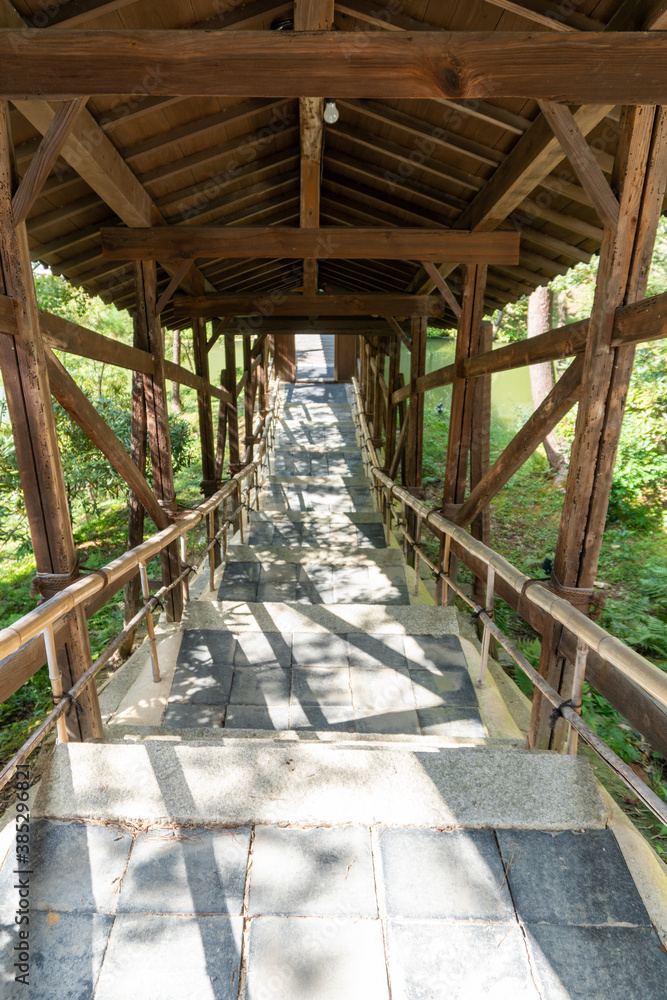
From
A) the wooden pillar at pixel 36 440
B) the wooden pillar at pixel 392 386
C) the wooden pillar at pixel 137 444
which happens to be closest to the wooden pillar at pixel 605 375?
the wooden pillar at pixel 36 440

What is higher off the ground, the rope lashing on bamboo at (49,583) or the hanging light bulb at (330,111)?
the hanging light bulb at (330,111)

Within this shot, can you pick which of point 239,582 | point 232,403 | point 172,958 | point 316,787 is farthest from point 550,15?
point 232,403

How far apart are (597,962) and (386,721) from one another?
5.68ft

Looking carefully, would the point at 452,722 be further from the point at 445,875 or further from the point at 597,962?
the point at 597,962

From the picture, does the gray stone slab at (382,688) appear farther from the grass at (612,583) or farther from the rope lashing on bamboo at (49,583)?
the rope lashing on bamboo at (49,583)

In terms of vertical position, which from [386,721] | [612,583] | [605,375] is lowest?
[612,583]

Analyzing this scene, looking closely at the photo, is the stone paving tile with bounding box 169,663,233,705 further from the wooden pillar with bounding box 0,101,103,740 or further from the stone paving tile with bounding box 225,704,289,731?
the wooden pillar with bounding box 0,101,103,740

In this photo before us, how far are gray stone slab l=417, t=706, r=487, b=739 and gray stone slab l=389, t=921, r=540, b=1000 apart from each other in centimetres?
149

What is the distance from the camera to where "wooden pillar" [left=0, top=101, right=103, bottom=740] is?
2.31 metres

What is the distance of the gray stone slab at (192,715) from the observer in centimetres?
313

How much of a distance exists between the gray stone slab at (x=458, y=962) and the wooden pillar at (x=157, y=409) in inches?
138

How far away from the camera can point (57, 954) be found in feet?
5.07

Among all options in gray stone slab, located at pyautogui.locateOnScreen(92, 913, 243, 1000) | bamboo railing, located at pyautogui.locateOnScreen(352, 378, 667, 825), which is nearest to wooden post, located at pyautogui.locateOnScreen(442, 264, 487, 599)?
bamboo railing, located at pyautogui.locateOnScreen(352, 378, 667, 825)
